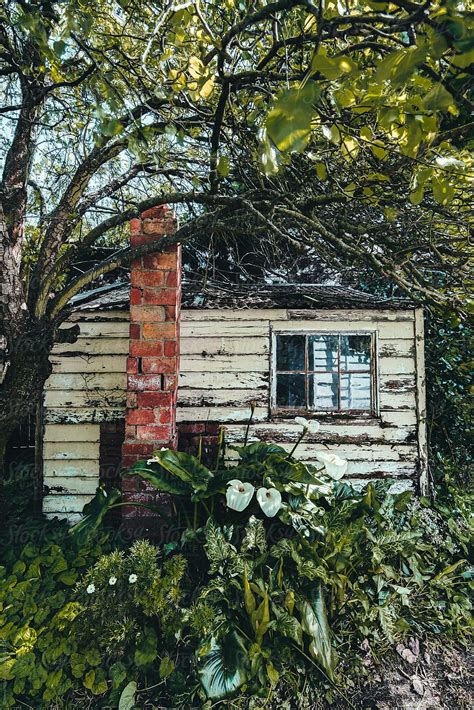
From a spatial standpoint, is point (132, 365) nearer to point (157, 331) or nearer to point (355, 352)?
point (157, 331)

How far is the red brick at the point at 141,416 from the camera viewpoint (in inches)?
116

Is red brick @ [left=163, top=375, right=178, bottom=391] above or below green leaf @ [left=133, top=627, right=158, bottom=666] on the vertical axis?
above

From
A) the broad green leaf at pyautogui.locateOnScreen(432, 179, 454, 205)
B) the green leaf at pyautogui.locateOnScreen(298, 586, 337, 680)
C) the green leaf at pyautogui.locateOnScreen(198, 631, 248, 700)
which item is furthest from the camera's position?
the green leaf at pyautogui.locateOnScreen(298, 586, 337, 680)

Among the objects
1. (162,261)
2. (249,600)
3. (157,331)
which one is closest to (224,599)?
(249,600)

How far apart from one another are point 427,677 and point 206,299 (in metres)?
3.36

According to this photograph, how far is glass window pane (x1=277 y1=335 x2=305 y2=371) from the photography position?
441cm

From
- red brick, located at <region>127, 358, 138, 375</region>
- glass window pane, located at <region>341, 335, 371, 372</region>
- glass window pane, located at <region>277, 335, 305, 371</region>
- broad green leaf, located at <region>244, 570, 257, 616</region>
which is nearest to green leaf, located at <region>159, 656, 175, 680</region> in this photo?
broad green leaf, located at <region>244, 570, 257, 616</region>

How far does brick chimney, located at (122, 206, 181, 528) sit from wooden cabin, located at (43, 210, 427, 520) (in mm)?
1063

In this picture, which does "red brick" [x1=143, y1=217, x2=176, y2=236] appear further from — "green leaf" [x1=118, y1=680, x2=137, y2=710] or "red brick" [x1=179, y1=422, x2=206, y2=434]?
"green leaf" [x1=118, y1=680, x2=137, y2=710]

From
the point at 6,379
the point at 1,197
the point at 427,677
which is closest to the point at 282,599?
the point at 427,677

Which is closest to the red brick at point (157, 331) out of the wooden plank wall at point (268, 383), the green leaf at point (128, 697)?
the wooden plank wall at point (268, 383)

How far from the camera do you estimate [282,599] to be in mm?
2375

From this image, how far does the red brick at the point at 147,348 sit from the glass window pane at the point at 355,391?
86.3 inches

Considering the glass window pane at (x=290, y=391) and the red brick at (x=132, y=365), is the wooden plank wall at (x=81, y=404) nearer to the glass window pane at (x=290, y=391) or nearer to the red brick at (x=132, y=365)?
the red brick at (x=132, y=365)
